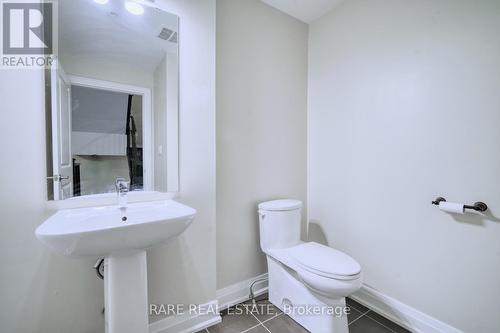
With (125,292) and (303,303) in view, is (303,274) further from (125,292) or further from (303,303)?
(125,292)

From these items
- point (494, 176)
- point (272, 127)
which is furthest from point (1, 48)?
point (494, 176)

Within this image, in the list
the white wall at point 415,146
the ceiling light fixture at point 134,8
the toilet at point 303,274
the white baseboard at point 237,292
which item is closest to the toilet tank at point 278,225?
the toilet at point 303,274

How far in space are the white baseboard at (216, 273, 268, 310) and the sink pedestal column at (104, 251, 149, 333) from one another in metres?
0.72

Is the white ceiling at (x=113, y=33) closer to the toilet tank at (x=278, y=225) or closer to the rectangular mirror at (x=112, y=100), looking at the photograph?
the rectangular mirror at (x=112, y=100)

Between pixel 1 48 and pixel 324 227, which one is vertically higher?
pixel 1 48

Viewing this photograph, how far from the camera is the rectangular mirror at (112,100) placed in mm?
1126

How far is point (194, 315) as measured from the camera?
1440mm

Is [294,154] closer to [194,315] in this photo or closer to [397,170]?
[397,170]

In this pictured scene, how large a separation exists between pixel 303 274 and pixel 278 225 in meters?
0.42

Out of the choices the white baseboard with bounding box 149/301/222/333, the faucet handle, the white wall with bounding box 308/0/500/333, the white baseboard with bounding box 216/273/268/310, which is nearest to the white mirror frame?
the faucet handle

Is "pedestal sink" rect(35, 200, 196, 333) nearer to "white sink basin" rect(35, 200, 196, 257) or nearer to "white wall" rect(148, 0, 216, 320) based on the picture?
"white sink basin" rect(35, 200, 196, 257)

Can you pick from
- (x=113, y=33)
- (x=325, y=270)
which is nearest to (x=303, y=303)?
(x=325, y=270)

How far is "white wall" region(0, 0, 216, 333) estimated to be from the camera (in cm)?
Result: 99

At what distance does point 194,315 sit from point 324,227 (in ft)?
4.17
